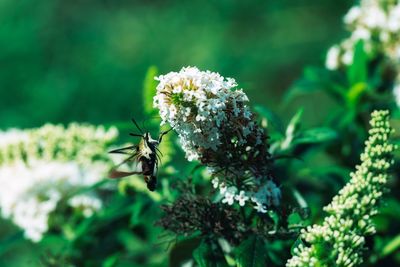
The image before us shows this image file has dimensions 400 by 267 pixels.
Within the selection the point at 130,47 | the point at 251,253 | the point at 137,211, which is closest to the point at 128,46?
the point at 130,47

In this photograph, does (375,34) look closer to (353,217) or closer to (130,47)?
(353,217)

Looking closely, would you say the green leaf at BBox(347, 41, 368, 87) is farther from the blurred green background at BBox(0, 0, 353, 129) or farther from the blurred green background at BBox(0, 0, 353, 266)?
the blurred green background at BBox(0, 0, 353, 129)

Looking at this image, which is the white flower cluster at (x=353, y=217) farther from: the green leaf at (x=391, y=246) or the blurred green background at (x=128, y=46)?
the blurred green background at (x=128, y=46)

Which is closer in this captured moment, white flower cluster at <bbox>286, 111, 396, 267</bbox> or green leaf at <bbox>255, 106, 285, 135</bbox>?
white flower cluster at <bbox>286, 111, 396, 267</bbox>

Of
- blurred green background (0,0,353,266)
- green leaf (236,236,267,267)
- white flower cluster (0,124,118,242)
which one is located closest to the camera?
green leaf (236,236,267,267)

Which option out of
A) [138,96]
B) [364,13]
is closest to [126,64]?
[138,96]

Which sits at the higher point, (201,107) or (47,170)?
(47,170)

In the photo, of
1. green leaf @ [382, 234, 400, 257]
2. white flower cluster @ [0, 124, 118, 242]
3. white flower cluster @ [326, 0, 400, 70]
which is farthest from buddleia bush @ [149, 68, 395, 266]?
white flower cluster @ [326, 0, 400, 70]

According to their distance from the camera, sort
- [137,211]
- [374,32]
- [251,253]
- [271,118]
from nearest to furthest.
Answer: [251,253] < [271,118] < [137,211] < [374,32]
